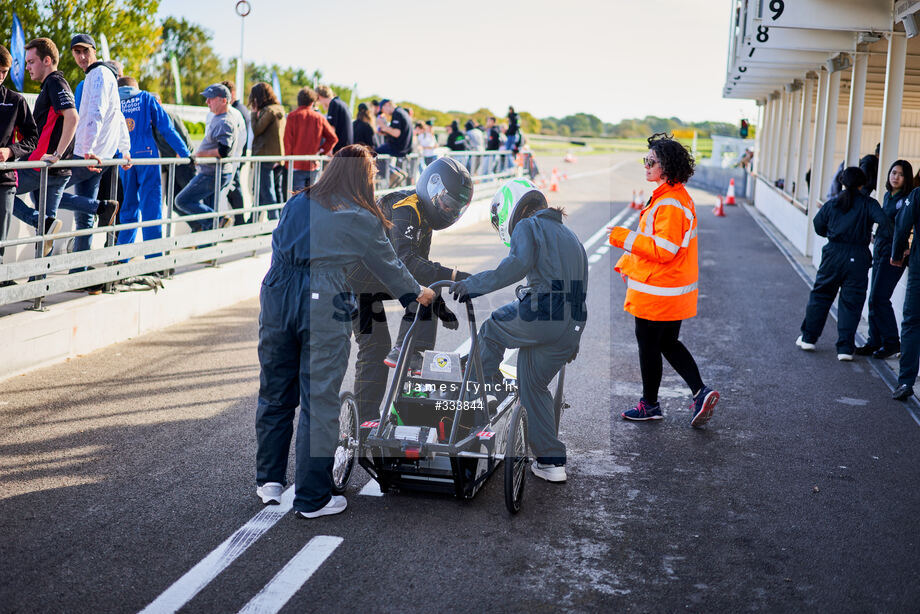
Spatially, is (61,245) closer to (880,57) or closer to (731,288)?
(731,288)

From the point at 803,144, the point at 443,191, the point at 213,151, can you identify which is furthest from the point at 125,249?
the point at 803,144

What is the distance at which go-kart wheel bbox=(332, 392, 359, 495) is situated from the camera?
539 cm

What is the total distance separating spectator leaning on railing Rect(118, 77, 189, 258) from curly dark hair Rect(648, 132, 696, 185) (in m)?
5.37

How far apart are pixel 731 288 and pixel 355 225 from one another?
10.4 m

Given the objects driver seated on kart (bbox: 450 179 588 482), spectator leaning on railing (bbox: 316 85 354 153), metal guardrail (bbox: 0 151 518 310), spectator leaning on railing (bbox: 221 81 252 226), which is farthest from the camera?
spectator leaning on railing (bbox: 316 85 354 153)

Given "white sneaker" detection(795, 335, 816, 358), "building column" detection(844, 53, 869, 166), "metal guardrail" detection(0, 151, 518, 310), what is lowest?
"white sneaker" detection(795, 335, 816, 358)

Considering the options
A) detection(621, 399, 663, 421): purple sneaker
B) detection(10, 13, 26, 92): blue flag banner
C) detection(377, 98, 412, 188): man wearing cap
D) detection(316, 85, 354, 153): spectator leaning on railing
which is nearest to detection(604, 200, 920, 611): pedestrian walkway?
detection(621, 399, 663, 421): purple sneaker

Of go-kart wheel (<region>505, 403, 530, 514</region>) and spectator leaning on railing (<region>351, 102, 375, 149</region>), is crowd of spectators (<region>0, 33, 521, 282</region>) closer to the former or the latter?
spectator leaning on railing (<region>351, 102, 375, 149</region>)

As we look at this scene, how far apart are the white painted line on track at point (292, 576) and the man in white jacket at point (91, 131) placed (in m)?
5.32

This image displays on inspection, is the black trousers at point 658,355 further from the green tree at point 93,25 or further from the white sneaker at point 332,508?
the green tree at point 93,25

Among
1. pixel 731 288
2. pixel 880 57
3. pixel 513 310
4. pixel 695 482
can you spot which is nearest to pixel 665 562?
pixel 695 482

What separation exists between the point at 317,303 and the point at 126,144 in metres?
5.44

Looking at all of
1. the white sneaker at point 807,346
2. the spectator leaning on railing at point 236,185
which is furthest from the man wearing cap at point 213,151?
the white sneaker at point 807,346

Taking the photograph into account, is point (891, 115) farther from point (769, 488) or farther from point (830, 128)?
point (769, 488)
